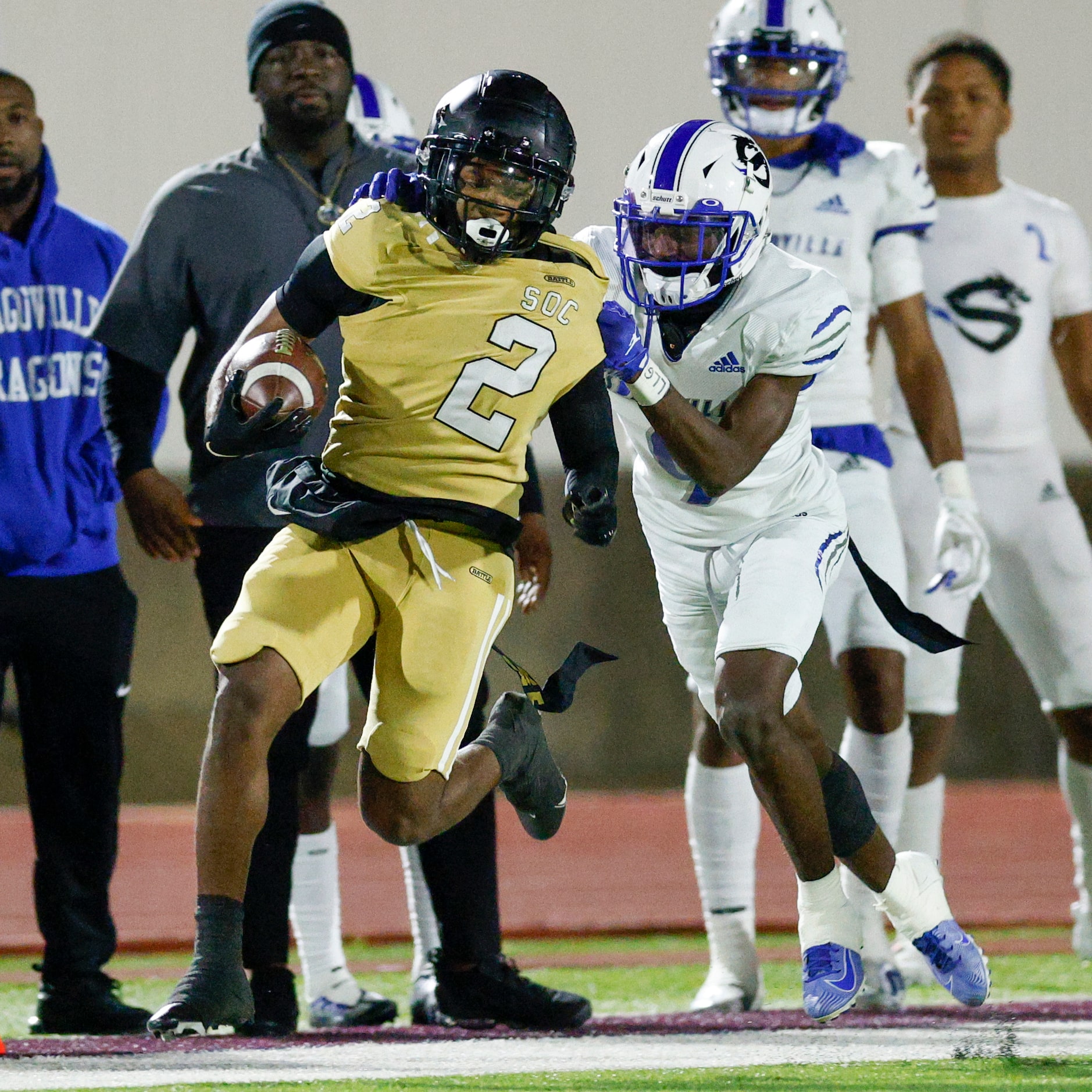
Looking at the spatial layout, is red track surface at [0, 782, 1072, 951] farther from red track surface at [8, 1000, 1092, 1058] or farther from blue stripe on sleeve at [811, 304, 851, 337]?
blue stripe on sleeve at [811, 304, 851, 337]

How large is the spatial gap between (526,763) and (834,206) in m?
1.67

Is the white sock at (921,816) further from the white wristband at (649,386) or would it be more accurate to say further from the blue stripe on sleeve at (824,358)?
the white wristband at (649,386)

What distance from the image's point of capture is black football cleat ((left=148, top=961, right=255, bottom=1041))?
8.95 ft

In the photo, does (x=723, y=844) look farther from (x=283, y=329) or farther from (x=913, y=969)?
(x=283, y=329)

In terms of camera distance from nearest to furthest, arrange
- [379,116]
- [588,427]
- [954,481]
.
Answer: [588,427], [954,481], [379,116]

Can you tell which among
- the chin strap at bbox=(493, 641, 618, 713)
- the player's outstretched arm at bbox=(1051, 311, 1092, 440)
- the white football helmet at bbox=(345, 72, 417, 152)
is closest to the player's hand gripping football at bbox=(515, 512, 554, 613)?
the chin strap at bbox=(493, 641, 618, 713)

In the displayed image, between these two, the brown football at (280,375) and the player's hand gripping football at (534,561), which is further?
the player's hand gripping football at (534,561)

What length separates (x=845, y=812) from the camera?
3.54 metres

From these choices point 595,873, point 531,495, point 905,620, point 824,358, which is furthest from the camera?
point 595,873

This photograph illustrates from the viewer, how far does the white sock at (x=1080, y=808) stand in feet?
16.3

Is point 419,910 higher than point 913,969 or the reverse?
higher

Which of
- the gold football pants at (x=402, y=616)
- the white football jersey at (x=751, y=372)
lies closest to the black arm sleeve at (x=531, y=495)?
the white football jersey at (x=751, y=372)

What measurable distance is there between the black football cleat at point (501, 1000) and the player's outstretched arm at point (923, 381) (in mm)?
1593

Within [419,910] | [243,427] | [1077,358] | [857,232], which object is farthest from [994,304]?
[243,427]
